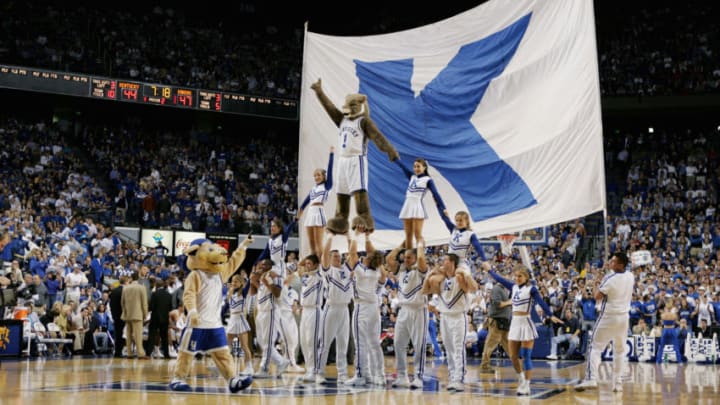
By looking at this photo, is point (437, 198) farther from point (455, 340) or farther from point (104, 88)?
point (104, 88)

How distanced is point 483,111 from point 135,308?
914 cm

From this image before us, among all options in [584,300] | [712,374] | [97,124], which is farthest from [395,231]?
[97,124]

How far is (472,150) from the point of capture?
47.1 ft

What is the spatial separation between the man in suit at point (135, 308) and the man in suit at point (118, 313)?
0.24m

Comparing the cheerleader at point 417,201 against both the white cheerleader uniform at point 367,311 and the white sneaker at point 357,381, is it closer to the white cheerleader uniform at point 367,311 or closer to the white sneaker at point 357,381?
the white cheerleader uniform at point 367,311

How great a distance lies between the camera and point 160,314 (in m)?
19.3

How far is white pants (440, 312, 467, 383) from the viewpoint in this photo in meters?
11.9

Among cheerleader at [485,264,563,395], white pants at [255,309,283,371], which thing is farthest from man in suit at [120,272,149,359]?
cheerleader at [485,264,563,395]

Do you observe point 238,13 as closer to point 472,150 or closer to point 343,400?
point 472,150

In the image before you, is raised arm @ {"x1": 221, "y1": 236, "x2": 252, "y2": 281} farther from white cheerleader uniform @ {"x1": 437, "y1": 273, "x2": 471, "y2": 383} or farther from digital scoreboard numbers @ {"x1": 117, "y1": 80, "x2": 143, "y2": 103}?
digital scoreboard numbers @ {"x1": 117, "y1": 80, "x2": 143, "y2": 103}

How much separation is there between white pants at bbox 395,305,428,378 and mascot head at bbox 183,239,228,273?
2.67m

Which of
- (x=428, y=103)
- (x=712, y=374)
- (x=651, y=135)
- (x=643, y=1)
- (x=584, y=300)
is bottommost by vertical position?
(x=712, y=374)

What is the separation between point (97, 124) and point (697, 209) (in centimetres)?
2324

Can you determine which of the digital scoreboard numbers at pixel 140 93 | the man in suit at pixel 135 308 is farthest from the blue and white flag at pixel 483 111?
the digital scoreboard numbers at pixel 140 93
